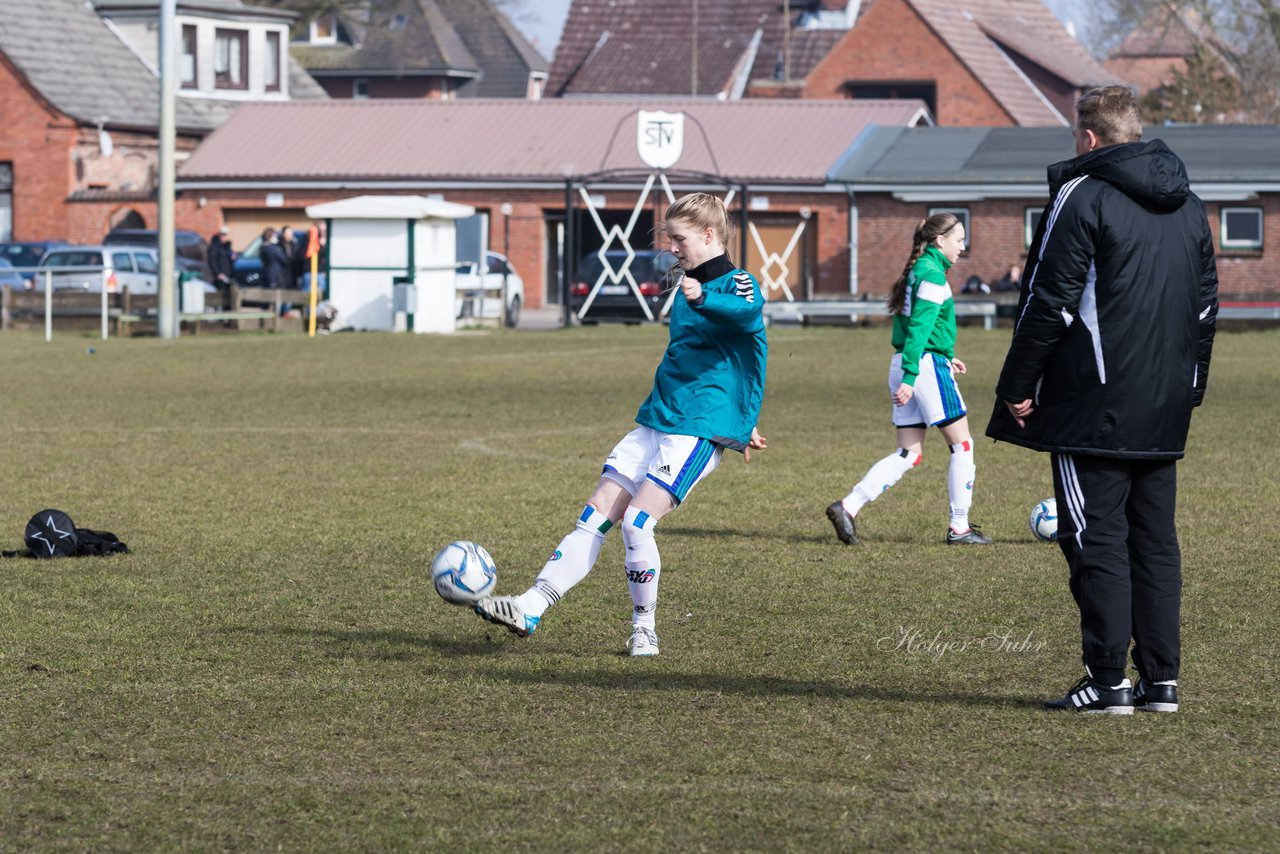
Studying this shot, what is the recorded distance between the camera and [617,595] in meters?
9.05

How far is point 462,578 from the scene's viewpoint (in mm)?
7465

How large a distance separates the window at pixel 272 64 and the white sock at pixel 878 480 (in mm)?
55280

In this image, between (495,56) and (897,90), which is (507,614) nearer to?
(897,90)

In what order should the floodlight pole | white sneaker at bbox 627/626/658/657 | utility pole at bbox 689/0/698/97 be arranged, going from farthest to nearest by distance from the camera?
utility pole at bbox 689/0/698/97 → the floodlight pole → white sneaker at bbox 627/626/658/657

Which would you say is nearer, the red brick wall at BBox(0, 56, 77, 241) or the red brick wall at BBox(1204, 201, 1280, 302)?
the red brick wall at BBox(1204, 201, 1280, 302)

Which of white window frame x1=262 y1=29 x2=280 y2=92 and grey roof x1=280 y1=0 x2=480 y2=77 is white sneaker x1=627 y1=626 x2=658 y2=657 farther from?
grey roof x1=280 y1=0 x2=480 y2=77

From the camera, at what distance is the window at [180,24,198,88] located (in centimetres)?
6097

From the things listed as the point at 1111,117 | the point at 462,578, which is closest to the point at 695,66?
the point at 462,578

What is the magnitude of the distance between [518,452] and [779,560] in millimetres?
5848

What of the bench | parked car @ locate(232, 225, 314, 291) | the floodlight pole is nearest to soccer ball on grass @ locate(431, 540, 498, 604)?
the floodlight pole

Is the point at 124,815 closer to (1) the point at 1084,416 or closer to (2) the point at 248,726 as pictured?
(2) the point at 248,726

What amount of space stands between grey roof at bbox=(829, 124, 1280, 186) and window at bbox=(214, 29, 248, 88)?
22223 mm

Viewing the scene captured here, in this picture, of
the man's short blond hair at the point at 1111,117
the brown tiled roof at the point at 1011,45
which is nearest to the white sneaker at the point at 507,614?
the man's short blond hair at the point at 1111,117

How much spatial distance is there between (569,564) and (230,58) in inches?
2281
